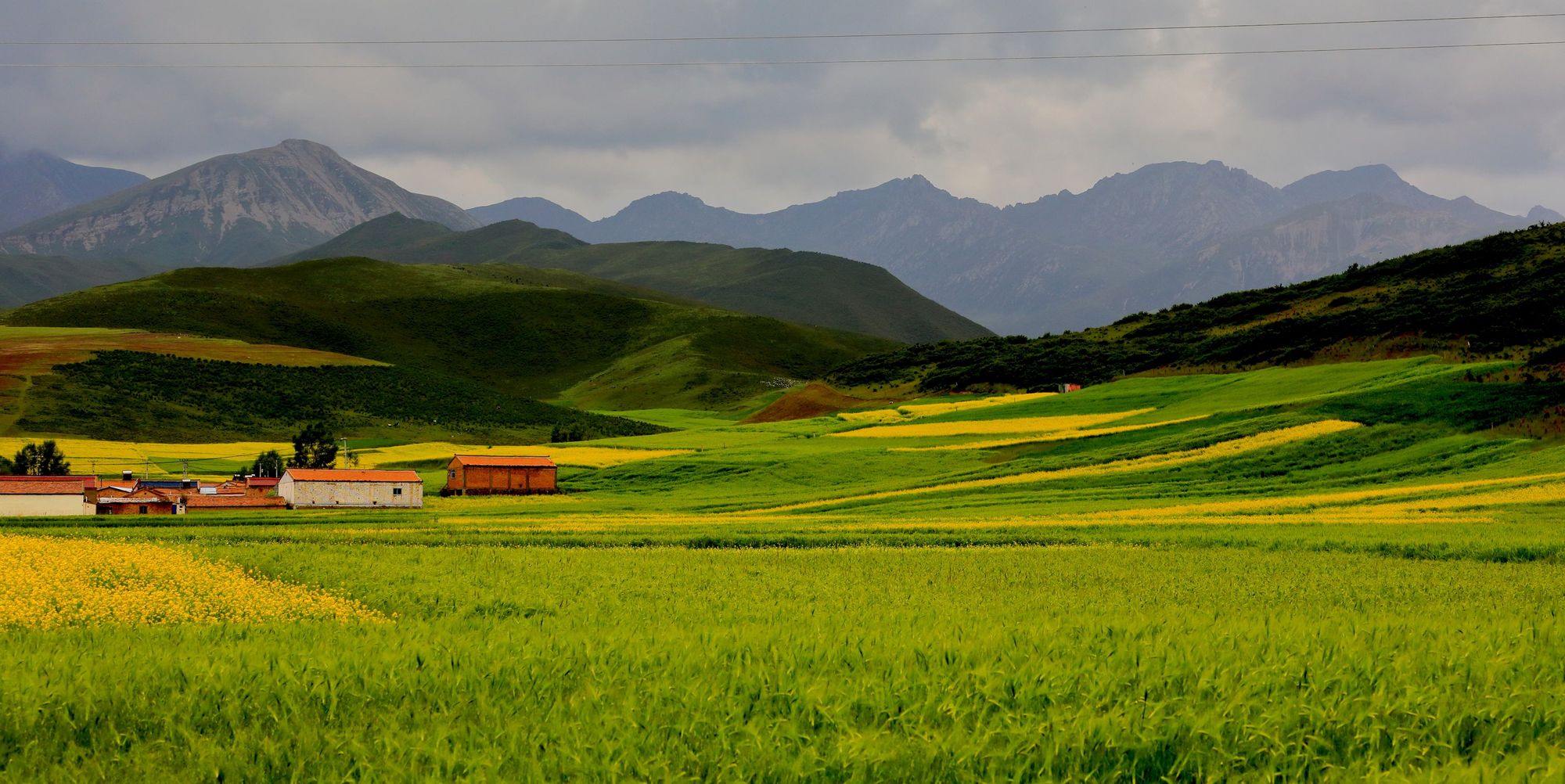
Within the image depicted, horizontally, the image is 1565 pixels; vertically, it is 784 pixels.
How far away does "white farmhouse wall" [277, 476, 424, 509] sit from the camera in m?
71.3

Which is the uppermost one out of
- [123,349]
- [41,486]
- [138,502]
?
[123,349]

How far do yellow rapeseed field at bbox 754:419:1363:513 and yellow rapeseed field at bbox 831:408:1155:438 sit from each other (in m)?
17.8

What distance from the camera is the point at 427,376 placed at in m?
165

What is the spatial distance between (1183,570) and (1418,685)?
16.6 meters

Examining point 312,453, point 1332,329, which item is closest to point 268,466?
point 312,453

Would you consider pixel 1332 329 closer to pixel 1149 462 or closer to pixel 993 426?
pixel 993 426

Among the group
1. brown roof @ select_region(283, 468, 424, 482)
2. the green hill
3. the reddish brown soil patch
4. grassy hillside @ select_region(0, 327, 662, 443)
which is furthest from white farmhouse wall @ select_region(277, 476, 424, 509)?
the green hill

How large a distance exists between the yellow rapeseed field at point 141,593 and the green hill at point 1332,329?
6533cm

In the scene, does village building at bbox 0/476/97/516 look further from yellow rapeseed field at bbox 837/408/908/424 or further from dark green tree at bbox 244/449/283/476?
yellow rapeseed field at bbox 837/408/908/424

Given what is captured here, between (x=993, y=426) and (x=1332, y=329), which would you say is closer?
(x=993, y=426)

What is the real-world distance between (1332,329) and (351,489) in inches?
3776

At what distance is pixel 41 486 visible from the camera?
64.4 metres

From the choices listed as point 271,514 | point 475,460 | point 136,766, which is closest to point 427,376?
point 475,460

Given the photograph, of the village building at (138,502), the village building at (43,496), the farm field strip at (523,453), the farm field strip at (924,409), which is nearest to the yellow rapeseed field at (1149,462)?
the farm field strip at (523,453)
